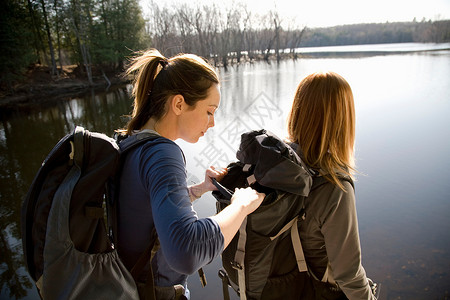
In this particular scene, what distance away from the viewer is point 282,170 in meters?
1.07

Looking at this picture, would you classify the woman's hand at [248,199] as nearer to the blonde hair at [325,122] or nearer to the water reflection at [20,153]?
the blonde hair at [325,122]

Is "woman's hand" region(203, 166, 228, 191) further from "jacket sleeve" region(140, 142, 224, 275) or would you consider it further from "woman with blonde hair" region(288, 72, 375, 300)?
"jacket sleeve" region(140, 142, 224, 275)

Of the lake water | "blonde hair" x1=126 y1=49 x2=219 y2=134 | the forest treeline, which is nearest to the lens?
"blonde hair" x1=126 y1=49 x2=219 y2=134

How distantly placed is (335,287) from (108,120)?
36.3 ft

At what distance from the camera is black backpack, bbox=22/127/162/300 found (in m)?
0.81

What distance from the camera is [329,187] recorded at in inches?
46.8

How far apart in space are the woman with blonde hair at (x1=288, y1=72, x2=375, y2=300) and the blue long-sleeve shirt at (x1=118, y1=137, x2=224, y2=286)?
1.90 feet

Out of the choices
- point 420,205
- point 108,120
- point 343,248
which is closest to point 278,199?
point 343,248

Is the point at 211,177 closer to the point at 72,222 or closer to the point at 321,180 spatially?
the point at 321,180

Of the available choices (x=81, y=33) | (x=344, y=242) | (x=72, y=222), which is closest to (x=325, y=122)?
(x=344, y=242)

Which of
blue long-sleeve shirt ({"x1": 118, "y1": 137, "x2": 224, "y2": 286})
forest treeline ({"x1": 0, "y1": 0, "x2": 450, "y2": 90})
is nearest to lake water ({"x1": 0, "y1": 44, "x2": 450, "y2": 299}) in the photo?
blue long-sleeve shirt ({"x1": 118, "y1": 137, "x2": 224, "y2": 286})

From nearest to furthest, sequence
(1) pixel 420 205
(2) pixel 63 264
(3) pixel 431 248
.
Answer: (2) pixel 63 264, (3) pixel 431 248, (1) pixel 420 205

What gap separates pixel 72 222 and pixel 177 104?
557 mm

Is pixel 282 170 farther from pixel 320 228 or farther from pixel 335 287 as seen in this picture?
pixel 335 287
